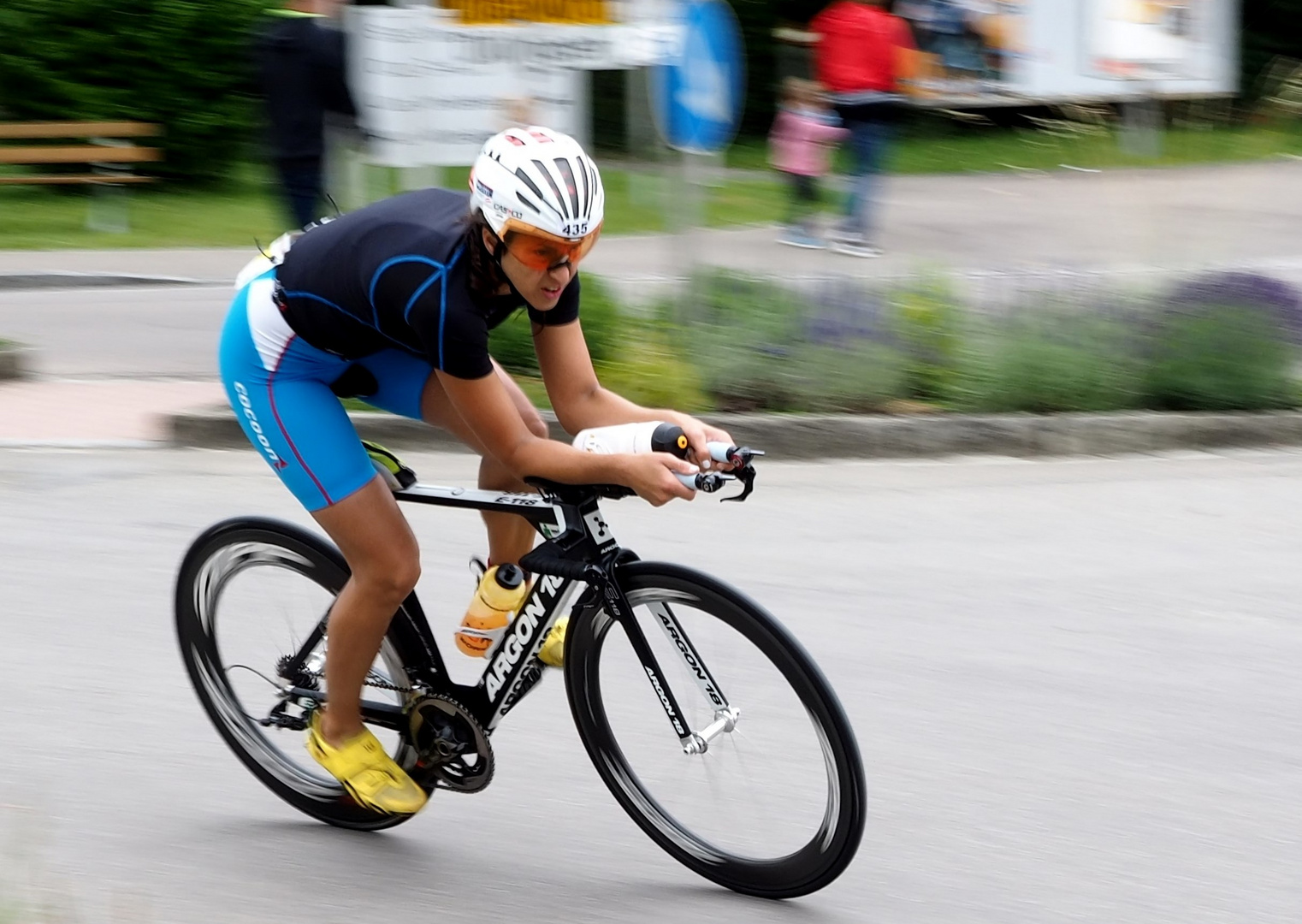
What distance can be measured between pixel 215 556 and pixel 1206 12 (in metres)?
9.30

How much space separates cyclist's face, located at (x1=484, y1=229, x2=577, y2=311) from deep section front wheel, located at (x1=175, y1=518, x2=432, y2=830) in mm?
1003

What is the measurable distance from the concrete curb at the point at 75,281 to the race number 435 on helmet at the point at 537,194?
9949 mm

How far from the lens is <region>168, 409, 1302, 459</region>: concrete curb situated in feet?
26.3

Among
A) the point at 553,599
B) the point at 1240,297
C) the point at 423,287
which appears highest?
the point at 423,287

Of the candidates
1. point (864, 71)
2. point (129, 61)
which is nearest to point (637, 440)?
point (864, 71)

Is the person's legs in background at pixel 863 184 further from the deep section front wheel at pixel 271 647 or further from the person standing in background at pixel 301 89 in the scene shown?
the deep section front wheel at pixel 271 647

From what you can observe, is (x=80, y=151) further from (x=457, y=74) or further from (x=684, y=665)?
(x=684, y=665)

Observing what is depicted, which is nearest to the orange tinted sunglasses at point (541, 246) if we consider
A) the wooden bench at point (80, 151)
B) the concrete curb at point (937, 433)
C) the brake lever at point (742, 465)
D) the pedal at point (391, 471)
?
the brake lever at point (742, 465)

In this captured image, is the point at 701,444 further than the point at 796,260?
No

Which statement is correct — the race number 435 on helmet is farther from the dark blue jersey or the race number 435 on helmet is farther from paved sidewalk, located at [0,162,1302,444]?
paved sidewalk, located at [0,162,1302,444]

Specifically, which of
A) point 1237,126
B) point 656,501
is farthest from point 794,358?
point 1237,126

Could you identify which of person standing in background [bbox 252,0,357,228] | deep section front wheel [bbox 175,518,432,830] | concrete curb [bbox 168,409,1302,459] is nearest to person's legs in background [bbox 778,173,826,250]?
person standing in background [bbox 252,0,357,228]

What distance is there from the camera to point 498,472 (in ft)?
13.4

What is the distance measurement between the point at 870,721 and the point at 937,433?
10.6ft
